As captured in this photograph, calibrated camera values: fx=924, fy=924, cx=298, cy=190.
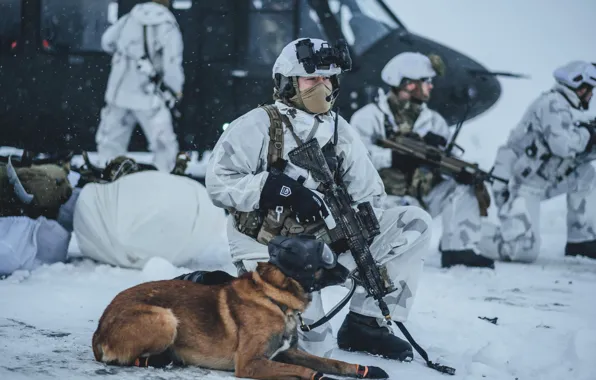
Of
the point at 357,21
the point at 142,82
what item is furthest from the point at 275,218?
the point at 357,21

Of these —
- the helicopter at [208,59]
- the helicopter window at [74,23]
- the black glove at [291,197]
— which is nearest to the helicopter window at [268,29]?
the helicopter at [208,59]

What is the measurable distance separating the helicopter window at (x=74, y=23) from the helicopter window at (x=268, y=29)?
4.69 feet

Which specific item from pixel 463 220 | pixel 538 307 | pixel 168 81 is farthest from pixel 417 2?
pixel 538 307

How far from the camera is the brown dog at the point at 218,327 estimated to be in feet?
10.8

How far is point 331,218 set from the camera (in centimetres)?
391

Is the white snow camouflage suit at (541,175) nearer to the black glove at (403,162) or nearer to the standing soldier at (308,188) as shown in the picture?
the black glove at (403,162)

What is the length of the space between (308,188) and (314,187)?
15 cm

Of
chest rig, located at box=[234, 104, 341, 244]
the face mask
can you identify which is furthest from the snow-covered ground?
the face mask

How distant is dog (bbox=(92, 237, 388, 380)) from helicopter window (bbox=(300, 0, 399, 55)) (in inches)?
234

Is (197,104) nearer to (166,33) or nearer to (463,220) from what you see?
(166,33)

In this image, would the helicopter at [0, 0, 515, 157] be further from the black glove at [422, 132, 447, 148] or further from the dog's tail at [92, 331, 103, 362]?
the dog's tail at [92, 331, 103, 362]

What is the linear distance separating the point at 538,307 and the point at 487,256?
6.63ft

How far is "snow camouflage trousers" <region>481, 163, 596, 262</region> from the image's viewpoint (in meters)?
7.59

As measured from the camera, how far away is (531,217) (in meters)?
7.67
